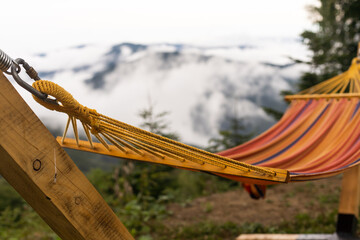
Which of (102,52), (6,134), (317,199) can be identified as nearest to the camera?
(6,134)

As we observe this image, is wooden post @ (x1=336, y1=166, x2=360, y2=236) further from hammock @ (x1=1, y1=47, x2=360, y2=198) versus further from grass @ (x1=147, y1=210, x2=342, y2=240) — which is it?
grass @ (x1=147, y1=210, x2=342, y2=240)

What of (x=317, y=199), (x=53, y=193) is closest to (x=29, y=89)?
(x=53, y=193)

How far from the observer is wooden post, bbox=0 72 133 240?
2.44 ft

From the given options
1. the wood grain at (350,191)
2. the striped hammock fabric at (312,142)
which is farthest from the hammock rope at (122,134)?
the wood grain at (350,191)

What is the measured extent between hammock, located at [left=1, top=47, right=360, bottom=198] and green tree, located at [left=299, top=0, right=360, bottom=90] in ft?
8.35

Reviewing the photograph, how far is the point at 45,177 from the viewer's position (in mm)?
797

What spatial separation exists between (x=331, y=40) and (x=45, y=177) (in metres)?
5.78

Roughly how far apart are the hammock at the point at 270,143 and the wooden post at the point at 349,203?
577 millimetres

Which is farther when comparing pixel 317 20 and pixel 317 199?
pixel 317 20

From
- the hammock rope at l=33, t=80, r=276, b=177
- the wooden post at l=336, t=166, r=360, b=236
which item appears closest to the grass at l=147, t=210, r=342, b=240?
the wooden post at l=336, t=166, r=360, b=236

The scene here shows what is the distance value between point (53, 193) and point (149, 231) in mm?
2386

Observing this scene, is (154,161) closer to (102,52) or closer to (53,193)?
(53,193)

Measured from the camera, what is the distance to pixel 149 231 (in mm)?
3020

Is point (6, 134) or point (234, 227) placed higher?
point (6, 134)
